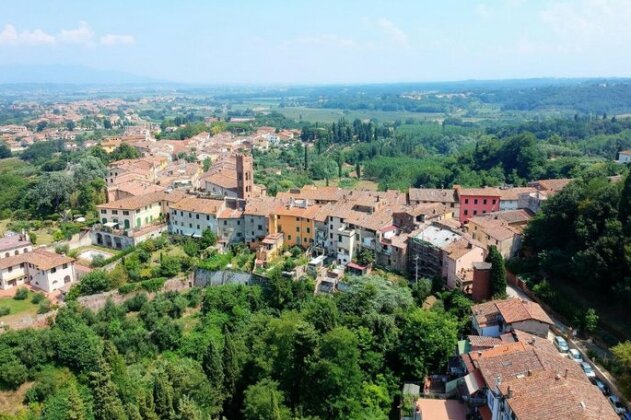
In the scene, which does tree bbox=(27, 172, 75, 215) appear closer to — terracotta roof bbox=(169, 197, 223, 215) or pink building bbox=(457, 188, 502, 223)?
terracotta roof bbox=(169, 197, 223, 215)

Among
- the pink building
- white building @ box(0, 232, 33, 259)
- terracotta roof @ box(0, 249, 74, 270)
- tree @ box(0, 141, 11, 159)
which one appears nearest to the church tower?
terracotta roof @ box(0, 249, 74, 270)

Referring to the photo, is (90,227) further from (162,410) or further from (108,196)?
(162,410)

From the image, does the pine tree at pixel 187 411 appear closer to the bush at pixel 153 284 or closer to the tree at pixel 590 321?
the bush at pixel 153 284

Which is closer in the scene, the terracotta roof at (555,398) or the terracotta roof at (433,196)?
the terracotta roof at (555,398)

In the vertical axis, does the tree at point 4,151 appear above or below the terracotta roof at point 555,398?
below

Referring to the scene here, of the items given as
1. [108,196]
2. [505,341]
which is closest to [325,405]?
[505,341]

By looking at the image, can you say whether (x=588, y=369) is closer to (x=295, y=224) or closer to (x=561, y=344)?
(x=561, y=344)

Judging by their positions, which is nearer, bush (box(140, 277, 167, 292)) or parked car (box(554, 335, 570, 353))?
parked car (box(554, 335, 570, 353))

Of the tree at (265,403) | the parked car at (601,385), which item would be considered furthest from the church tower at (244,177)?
the parked car at (601,385)
